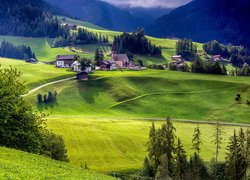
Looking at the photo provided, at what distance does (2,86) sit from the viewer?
176 ft

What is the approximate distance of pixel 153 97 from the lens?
563 ft

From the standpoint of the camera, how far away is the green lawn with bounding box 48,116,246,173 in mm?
85125

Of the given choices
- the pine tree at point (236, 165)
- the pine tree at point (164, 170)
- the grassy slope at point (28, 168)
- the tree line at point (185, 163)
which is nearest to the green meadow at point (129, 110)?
the tree line at point (185, 163)

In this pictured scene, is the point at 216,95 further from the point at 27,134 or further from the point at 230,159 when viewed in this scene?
the point at 27,134

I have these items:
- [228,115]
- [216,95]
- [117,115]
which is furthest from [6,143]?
[216,95]

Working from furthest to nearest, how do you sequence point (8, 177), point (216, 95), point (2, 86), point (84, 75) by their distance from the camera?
1. point (84, 75)
2. point (216, 95)
3. point (2, 86)
4. point (8, 177)

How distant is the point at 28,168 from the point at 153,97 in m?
140

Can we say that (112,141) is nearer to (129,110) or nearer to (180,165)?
(180,165)

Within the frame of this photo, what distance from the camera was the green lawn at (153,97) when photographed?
150 meters

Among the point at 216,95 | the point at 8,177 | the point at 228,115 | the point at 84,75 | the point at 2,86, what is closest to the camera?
the point at 8,177

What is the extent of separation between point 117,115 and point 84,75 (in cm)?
4909

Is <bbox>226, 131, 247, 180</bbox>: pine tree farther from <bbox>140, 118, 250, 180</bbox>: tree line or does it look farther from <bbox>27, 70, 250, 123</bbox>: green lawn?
<bbox>27, 70, 250, 123</bbox>: green lawn

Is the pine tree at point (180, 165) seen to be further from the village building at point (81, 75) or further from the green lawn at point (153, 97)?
the village building at point (81, 75)

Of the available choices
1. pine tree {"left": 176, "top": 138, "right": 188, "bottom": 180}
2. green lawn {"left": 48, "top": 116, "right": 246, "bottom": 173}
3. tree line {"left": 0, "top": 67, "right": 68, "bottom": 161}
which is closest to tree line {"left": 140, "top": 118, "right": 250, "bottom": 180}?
pine tree {"left": 176, "top": 138, "right": 188, "bottom": 180}
